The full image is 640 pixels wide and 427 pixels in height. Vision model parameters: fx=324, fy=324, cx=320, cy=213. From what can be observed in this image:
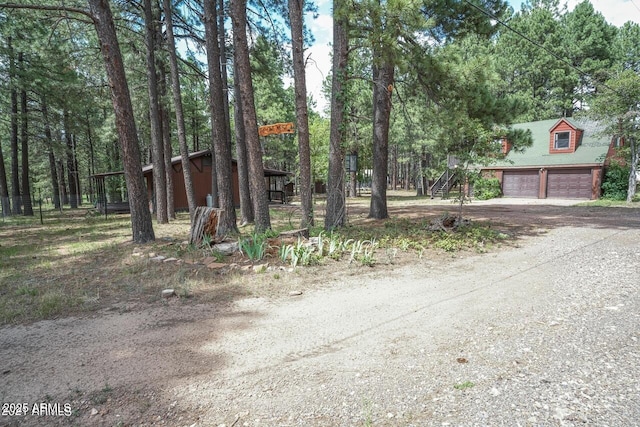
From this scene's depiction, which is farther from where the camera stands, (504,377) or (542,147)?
(542,147)

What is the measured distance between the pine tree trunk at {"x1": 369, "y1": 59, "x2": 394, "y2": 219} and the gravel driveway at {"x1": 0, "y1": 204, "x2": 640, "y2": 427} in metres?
7.15

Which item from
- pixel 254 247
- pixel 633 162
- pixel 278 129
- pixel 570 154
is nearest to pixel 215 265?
pixel 254 247


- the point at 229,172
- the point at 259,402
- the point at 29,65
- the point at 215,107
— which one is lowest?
the point at 259,402

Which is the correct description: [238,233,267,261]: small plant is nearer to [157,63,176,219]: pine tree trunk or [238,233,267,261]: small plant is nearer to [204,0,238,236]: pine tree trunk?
[204,0,238,236]: pine tree trunk

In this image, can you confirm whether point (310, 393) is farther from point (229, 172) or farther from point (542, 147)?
point (542, 147)

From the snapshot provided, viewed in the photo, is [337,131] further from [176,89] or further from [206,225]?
[176,89]

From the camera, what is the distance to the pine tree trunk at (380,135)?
1055cm

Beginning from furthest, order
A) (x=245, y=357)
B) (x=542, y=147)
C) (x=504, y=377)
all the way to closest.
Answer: (x=542, y=147) < (x=245, y=357) < (x=504, y=377)

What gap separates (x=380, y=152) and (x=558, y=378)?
9.34 metres

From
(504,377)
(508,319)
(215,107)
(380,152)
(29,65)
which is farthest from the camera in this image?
(29,65)

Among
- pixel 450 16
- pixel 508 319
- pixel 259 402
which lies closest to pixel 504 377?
pixel 508 319

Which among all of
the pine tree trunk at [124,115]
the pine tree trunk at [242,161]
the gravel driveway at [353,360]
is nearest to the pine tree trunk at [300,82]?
the pine tree trunk at [242,161]

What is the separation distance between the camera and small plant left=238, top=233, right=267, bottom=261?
594 centimetres

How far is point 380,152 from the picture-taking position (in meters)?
11.1
